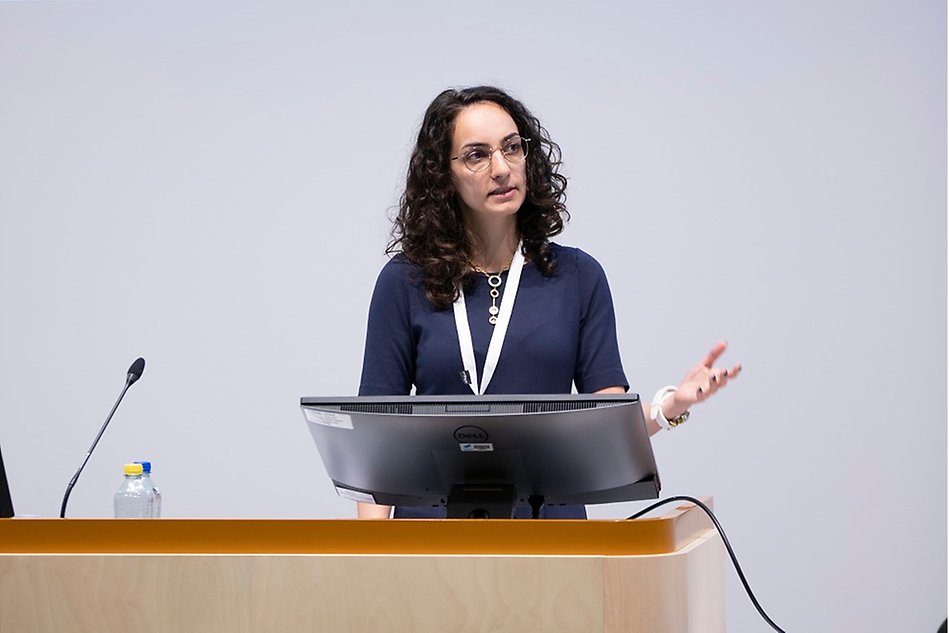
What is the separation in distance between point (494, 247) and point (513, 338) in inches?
8.5

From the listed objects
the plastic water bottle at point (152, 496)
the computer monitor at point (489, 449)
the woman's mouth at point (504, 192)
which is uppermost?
the woman's mouth at point (504, 192)

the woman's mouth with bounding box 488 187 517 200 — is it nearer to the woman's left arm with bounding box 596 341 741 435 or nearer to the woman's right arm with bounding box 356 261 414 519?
the woman's right arm with bounding box 356 261 414 519

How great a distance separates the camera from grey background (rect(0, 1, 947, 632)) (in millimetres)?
3223

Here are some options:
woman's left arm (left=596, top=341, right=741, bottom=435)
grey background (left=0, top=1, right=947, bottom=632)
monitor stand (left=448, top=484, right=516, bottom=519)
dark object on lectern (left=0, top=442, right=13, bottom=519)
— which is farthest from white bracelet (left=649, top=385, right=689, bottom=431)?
grey background (left=0, top=1, right=947, bottom=632)

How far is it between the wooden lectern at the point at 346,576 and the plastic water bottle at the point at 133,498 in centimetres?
80

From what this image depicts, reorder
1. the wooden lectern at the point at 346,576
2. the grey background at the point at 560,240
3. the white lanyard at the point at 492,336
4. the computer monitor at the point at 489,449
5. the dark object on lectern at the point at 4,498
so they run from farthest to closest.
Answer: the grey background at the point at 560,240 < the white lanyard at the point at 492,336 < the dark object on lectern at the point at 4,498 < the computer monitor at the point at 489,449 < the wooden lectern at the point at 346,576

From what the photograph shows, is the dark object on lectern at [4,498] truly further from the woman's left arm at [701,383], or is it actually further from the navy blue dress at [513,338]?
the woman's left arm at [701,383]

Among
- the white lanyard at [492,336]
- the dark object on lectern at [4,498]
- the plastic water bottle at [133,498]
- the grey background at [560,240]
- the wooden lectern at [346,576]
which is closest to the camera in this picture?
the wooden lectern at [346,576]

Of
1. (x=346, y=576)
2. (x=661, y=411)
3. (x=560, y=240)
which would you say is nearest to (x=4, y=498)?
(x=346, y=576)

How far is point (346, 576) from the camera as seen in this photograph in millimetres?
1191

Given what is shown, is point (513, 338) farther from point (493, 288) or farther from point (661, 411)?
point (661, 411)

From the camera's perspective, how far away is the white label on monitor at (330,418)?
140 cm

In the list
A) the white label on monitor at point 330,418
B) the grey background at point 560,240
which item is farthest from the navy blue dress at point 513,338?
the grey background at point 560,240

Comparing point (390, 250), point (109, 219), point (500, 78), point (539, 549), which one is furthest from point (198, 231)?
point (539, 549)
